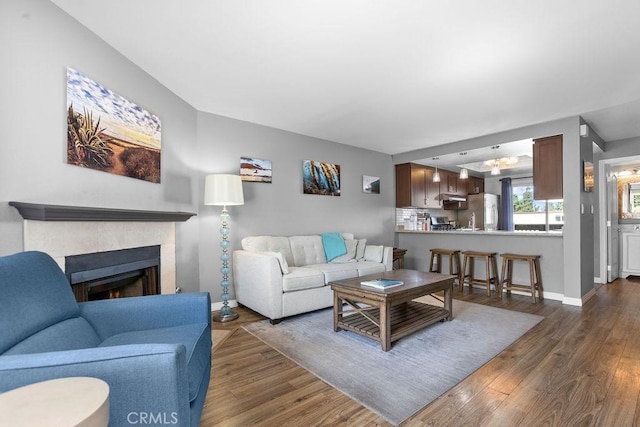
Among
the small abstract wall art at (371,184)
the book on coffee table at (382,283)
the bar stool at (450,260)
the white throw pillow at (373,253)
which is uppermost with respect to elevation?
the small abstract wall art at (371,184)

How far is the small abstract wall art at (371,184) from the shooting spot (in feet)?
18.4

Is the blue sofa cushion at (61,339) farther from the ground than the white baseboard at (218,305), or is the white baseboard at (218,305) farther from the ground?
the blue sofa cushion at (61,339)

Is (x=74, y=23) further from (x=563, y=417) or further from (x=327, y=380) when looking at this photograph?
(x=563, y=417)

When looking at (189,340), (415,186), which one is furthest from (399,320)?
(415,186)

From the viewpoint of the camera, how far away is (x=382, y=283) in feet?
9.20

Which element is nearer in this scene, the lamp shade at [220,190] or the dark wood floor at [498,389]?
the dark wood floor at [498,389]

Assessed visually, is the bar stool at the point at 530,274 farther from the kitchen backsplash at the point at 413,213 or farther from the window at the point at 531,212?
the window at the point at 531,212

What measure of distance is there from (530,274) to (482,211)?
373 centimetres

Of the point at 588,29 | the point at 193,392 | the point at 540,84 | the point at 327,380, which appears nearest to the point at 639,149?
the point at 540,84

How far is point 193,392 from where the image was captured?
1240 mm

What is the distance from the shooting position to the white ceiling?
1.99 metres

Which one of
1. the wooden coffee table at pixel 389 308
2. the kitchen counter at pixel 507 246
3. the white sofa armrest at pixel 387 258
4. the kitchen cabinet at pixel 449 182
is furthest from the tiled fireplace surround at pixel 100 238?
the kitchen cabinet at pixel 449 182

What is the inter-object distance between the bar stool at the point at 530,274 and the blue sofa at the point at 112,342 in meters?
4.11

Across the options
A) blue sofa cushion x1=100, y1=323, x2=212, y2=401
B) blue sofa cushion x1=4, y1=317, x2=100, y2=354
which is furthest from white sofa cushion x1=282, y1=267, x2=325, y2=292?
blue sofa cushion x1=4, y1=317, x2=100, y2=354
